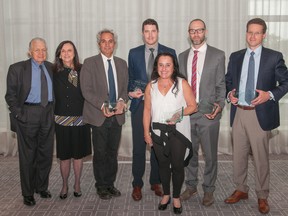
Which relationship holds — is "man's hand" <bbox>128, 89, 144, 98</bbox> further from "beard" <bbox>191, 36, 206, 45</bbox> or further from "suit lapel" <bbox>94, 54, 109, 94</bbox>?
"beard" <bbox>191, 36, 206, 45</bbox>

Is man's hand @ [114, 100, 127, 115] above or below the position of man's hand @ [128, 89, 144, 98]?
below

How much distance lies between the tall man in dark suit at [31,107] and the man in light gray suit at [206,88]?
4.43 feet

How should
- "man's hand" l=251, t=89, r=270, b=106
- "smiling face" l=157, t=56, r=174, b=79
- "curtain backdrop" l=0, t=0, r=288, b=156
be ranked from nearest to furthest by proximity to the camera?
"man's hand" l=251, t=89, r=270, b=106
"smiling face" l=157, t=56, r=174, b=79
"curtain backdrop" l=0, t=0, r=288, b=156

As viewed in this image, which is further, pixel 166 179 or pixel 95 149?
pixel 95 149

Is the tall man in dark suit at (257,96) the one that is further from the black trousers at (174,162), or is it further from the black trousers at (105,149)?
the black trousers at (105,149)

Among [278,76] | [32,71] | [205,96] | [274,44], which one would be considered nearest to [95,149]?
[32,71]

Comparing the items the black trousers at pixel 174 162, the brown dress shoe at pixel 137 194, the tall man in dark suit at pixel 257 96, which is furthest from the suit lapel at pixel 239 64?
the brown dress shoe at pixel 137 194

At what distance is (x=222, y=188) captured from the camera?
419 centimetres

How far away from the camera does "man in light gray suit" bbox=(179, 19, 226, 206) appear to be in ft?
11.4

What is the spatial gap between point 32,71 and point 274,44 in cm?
380

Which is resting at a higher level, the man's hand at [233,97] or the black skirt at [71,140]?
the man's hand at [233,97]

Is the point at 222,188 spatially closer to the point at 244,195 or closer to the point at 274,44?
the point at 244,195

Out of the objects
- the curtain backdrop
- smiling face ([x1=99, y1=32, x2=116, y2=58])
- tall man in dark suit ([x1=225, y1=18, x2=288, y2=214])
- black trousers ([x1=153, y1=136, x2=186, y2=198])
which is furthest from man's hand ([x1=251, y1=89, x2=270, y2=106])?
the curtain backdrop

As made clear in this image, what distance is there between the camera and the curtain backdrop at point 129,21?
568 cm
